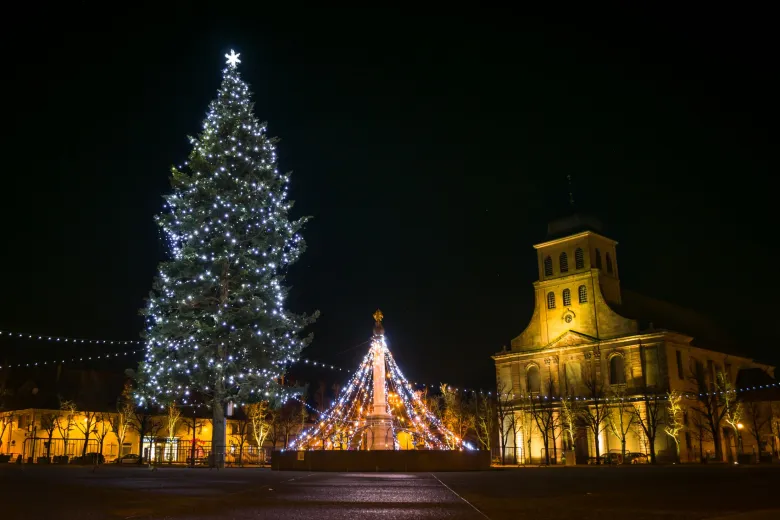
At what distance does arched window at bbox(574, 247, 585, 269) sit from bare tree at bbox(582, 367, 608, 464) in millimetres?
10131

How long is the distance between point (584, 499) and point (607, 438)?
174 feet

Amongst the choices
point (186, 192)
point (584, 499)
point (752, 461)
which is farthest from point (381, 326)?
point (752, 461)

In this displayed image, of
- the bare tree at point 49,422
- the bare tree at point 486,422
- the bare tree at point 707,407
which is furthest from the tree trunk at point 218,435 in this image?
the bare tree at point 707,407

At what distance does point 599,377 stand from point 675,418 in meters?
7.64

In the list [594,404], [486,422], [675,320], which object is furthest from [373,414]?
[675,320]

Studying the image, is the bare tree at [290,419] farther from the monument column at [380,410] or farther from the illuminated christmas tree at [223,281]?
the illuminated christmas tree at [223,281]

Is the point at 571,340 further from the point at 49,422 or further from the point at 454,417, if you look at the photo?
the point at 49,422

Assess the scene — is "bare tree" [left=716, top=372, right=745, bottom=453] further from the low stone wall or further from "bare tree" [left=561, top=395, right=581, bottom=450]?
the low stone wall

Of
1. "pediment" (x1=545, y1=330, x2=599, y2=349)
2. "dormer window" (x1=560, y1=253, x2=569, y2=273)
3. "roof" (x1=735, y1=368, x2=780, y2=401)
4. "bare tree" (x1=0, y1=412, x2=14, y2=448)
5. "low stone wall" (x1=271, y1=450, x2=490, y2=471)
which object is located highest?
"dormer window" (x1=560, y1=253, x2=569, y2=273)

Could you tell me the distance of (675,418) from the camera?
58.2 meters

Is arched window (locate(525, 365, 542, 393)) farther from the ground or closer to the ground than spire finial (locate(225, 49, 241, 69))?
closer to the ground

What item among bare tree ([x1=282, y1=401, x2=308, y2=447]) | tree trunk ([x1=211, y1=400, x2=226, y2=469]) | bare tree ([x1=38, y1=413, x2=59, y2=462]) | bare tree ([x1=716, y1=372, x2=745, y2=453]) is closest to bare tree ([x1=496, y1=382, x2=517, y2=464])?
bare tree ([x1=716, y1=372, x2=745, y2=453])

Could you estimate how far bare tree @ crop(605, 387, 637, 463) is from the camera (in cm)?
5906

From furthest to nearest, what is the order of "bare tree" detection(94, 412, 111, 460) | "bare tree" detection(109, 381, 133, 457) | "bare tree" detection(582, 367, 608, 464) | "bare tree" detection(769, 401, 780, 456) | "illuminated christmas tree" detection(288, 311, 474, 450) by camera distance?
"bare tree" detection(769, 401, 780, 456) < "bare tree" detection(94, 412, 111, 460) < "bare tree" detection(109, 381, 133, 457) < "bare tree" detection(582, 367, 608, 464) < "illuminated christmas tree" detection(288, 311, 474, 450)
